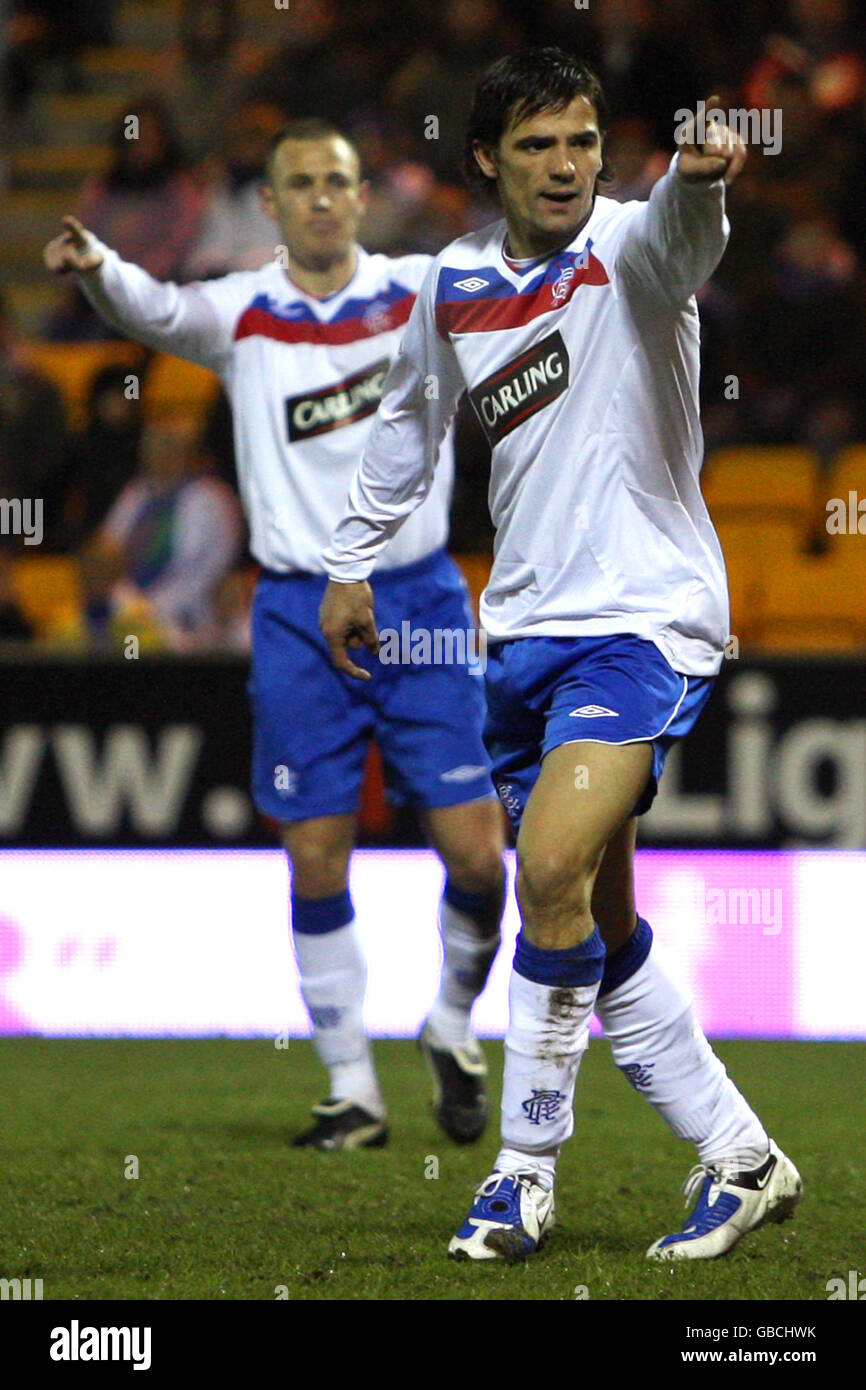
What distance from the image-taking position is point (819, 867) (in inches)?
254

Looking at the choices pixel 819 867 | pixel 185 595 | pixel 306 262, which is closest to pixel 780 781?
pixel 819 867

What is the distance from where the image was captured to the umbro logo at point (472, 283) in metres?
3.57

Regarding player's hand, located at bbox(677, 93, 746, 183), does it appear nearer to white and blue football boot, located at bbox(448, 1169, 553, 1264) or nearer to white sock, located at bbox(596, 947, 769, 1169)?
white sock, located at bbox(596, 947, 769, 1169)

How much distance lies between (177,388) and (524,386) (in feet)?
22.4

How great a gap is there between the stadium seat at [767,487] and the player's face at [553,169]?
4687mm

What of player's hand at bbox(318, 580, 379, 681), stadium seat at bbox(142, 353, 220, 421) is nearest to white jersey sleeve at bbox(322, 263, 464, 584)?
player's hand at bbox(318, 580, 379, 681)

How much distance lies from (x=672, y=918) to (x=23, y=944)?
2.18m

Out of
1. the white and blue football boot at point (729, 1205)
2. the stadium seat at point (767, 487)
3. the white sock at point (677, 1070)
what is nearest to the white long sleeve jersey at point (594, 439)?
the white sock at point (677, 1070)

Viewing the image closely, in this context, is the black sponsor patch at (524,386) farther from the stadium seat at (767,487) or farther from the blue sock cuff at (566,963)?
the stadium seat at (767,487)

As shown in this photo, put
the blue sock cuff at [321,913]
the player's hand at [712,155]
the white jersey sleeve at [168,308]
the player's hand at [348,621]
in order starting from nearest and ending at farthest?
the player's hand at [712,155], the player's hand at [348,621], the white jersey sleeve at [168,308], the blue sock cuff at [321,913]

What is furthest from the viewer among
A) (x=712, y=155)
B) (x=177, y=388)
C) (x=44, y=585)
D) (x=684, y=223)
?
(x=177, y=388)

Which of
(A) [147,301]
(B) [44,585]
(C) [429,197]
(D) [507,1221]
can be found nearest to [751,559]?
(C) [429,197]

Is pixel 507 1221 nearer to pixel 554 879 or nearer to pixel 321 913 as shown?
pixel 554 879

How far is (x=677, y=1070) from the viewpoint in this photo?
3527mm
